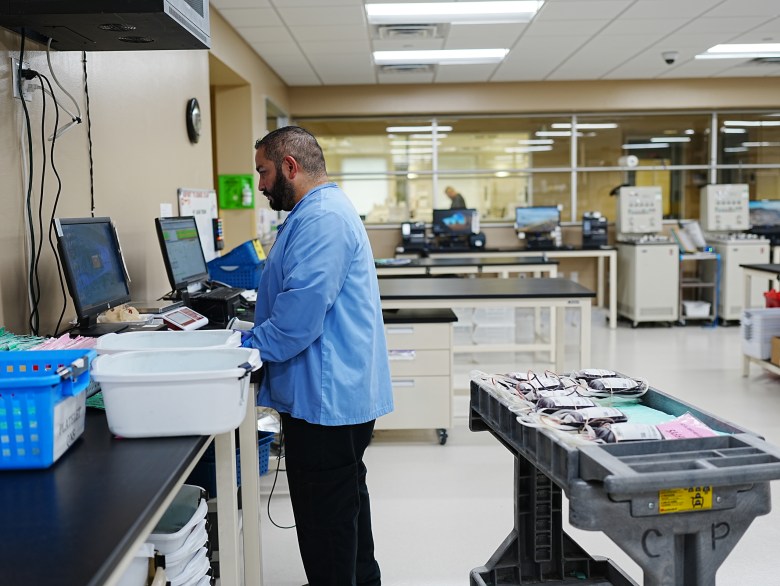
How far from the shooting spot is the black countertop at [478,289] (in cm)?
418

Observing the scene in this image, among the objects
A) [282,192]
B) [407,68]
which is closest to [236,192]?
[407,68]

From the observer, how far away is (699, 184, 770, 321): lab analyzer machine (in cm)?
805

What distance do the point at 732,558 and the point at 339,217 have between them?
1983mm

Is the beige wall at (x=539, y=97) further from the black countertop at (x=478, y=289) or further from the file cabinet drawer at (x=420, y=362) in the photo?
the file cabinet drawer at (x=420, y=362)

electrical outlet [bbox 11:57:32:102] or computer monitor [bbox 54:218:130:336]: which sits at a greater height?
electrical outlet [bbox 11:57:32:102]

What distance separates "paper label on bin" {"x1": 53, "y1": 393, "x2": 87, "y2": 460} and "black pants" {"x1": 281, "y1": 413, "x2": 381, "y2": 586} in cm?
67

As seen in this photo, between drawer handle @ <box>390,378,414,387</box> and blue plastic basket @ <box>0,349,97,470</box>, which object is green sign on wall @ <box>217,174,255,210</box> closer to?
drawer handle @ <box>390,378,414,387</box>

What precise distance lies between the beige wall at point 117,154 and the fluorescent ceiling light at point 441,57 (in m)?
2.21

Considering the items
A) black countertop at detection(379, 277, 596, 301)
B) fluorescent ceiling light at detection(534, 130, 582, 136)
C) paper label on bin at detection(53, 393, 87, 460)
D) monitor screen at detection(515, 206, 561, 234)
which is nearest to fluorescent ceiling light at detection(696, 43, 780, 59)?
fluorescent ceiling light at detection(534, 130, 582, 136)

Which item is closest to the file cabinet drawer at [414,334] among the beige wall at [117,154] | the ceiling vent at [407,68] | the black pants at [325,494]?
the beige wall at [117,154]

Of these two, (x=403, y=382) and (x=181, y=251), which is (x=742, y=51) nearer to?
(x=403, y=382)

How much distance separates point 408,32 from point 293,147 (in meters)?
4.47

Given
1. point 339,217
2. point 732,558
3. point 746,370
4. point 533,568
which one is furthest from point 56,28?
point 746,370

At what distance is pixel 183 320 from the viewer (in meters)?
2.64
